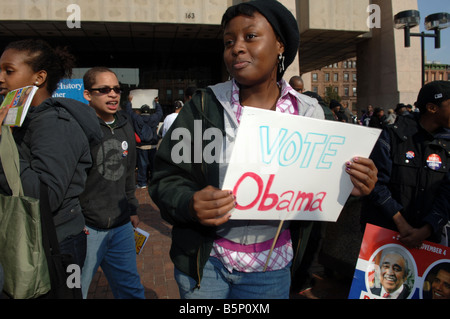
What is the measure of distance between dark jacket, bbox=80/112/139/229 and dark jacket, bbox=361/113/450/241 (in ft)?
6.36

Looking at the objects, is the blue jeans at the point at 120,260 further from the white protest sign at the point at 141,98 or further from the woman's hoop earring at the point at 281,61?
the white protest sign at the point at 141,98

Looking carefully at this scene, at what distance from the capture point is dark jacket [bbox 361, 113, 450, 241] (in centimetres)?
247

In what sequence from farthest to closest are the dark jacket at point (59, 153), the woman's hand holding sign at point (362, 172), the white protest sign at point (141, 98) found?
the white protest sign at point (141, 98) → the dark jacket at point (59, 153) → the woman's hand holding sign at point (362, 172)

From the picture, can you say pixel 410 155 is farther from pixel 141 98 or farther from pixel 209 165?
pixel 141 98

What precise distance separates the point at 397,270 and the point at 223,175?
131 centimetres

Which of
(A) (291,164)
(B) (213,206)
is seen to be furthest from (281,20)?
(B) (213,206)

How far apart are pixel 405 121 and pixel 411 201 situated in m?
0.63

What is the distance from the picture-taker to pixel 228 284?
1555 millimetres

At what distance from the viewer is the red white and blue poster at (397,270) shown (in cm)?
192

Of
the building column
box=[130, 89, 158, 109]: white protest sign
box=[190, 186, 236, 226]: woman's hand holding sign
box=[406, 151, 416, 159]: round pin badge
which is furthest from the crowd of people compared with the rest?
the building column

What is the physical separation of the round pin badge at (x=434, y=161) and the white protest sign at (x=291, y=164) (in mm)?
1340

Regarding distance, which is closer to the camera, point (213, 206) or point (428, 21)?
point (213, 206)

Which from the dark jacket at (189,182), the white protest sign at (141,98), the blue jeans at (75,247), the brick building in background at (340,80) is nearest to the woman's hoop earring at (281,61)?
the dark jacket at (189,182)

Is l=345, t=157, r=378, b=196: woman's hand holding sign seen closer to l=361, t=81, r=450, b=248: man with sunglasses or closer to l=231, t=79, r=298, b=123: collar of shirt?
l=231, t=79, r=298, b=123: collar of shirt
